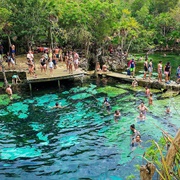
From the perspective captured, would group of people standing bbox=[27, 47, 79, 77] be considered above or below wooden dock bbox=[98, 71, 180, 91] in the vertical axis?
above

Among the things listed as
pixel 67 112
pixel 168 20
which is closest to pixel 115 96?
pixel 67 112

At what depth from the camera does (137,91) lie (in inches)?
912

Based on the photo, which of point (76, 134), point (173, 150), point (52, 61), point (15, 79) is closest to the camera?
point (173, 150)

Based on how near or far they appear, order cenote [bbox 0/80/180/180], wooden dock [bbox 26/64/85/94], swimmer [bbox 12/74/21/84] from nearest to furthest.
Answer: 1. cenote [bbox 0/80/180/180]
2. wooden dock [bbox 26/64/85/94]
3. swimmer [bbox 12/74/21/84]

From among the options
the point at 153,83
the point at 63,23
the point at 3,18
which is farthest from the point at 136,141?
the point at 63,23

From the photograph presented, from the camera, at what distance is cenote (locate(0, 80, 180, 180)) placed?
1176cm

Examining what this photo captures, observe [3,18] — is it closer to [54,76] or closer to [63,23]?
[54,76]

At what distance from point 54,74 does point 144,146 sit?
13.9 metres

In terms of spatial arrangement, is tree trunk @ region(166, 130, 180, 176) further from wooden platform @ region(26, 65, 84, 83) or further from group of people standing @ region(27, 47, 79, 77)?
group of people standing @ region(27, 47, 79, 77)

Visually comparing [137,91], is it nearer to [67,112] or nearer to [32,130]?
[67,112]

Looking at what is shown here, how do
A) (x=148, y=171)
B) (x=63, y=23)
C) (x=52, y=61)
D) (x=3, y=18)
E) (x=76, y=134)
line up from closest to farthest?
1. (x=148, y=171)
2. (x=76, y=134)
3. (x=3, y=18)
4. (x=52, y=61)
5. (x=63, y=23)

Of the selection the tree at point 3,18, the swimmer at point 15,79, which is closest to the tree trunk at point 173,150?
the tree at point 3,18

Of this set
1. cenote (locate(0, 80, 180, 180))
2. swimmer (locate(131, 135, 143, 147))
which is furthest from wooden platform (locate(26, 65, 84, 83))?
swimmer (locate(131, 135, 143, 147))

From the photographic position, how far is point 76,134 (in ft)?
51.1
